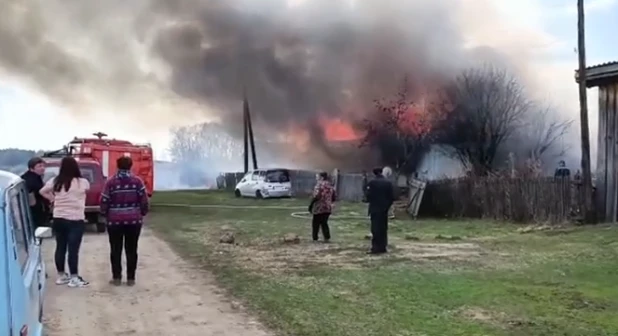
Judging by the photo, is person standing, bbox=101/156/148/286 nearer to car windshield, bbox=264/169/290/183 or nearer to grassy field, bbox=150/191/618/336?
grassy field, bbox=150/191/618/336

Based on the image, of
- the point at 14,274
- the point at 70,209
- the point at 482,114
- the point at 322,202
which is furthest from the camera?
the point at 482,114

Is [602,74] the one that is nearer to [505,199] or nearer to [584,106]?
[584,106]

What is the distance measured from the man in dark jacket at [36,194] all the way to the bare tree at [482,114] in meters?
23.5

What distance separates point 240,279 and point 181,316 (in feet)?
7.90

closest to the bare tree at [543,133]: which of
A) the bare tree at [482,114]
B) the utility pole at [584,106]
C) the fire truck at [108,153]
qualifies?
the bare tree at [482,114]

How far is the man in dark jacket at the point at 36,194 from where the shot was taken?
10.0 meters

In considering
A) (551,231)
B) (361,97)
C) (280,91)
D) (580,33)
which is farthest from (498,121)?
(551,231)

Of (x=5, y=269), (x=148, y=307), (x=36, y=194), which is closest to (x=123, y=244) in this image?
(x=36, y=194)

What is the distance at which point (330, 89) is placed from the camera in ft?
115

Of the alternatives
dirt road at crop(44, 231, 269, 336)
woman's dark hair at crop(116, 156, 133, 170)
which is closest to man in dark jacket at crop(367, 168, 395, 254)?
dirt road at crop(44, 231, 269, 336)

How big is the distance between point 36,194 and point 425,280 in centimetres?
522

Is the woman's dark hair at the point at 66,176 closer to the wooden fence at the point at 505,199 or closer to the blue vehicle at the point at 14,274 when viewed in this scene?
the blue vehicle at the point at 14,274

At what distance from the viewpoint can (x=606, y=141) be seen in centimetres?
1877

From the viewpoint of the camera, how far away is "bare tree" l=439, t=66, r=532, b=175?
32.5m
